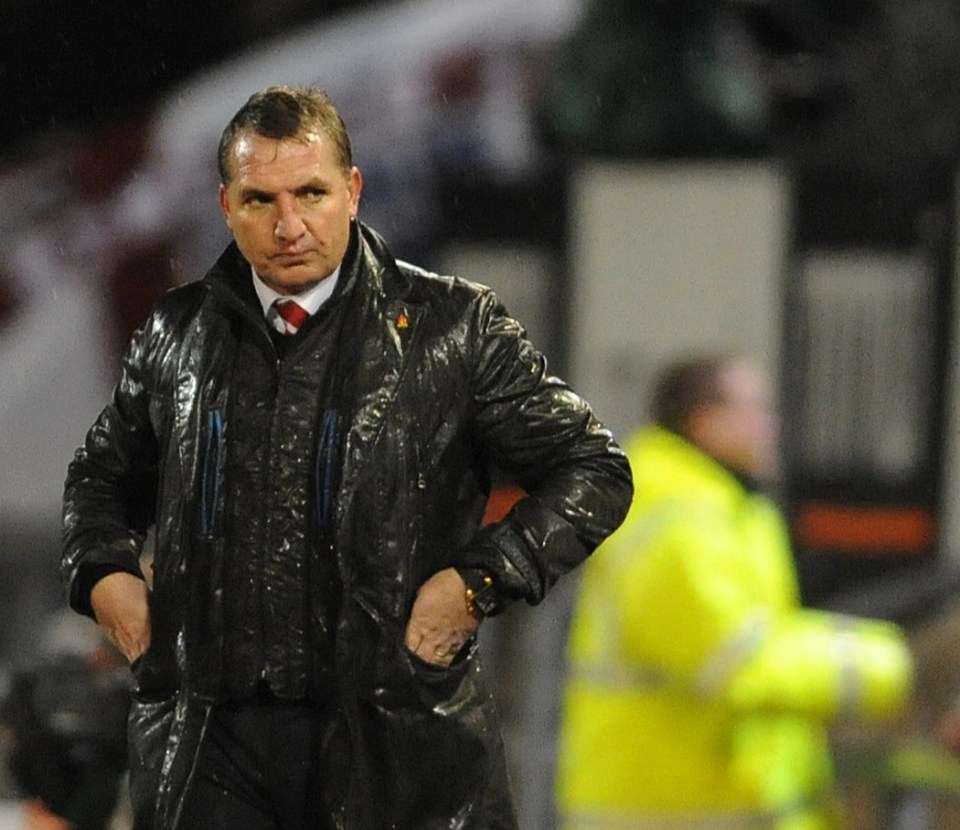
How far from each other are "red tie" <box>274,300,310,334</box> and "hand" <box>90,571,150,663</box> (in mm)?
413

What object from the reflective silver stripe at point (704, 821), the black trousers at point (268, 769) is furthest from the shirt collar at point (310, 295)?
the reflective silver stripe at point (704, 821)

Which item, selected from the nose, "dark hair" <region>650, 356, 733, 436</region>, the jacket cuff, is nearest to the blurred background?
"dark hair" <region>650, 356, 733, 436</region>

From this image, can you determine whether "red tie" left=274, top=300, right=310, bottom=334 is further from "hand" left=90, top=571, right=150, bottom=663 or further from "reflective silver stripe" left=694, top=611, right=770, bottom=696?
"reflective silver stripe" left=694, top=611, right=770, bottom=696

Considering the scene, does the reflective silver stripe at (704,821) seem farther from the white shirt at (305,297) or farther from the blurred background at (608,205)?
the blurred background at (608,205)

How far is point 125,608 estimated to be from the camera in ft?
11.5

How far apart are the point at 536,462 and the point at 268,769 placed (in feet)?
1.79

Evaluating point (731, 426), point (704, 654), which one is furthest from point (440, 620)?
point (731, 426)

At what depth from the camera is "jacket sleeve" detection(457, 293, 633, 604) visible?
133 inches

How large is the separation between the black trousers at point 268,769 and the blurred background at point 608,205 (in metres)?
5.37

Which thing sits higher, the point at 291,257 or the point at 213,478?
the point at 291,257

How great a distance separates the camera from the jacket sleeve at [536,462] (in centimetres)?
339

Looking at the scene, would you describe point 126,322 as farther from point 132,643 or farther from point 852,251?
point 132,643

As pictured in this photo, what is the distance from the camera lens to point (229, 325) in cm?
350

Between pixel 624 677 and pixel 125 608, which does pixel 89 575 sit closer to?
pixel 125 608
